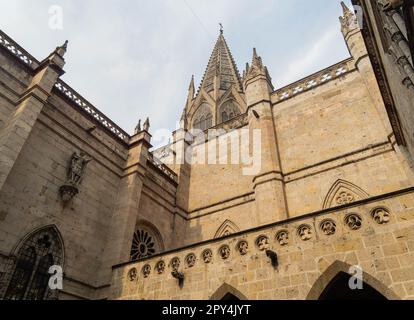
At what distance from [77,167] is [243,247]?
6740mm

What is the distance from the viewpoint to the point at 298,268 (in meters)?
5.78

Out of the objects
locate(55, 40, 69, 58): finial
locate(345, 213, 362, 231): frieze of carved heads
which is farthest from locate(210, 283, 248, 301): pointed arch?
locate(55, 40, 69, 58): finial

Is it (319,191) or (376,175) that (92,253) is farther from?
(376,175)

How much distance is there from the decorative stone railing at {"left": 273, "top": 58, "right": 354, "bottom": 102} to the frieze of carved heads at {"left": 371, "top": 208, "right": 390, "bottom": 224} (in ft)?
32.7

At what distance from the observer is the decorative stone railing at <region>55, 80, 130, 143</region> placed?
1157 cm

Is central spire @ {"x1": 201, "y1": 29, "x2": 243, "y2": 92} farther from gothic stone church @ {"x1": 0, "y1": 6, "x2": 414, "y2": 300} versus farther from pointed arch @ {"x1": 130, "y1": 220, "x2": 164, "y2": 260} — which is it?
pointed arch @ {"x1": 130, "y1": 220, "x2": 164, "y2": 260}

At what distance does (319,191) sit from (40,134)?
10.0 m

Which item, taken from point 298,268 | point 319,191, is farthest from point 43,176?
point 319,191

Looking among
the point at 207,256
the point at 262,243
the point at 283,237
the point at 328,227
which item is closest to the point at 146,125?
the point at 207,256

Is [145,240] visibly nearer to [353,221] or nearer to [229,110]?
[353,221]

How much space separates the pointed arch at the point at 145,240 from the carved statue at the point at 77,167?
328 centimetres

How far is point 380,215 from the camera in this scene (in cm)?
553

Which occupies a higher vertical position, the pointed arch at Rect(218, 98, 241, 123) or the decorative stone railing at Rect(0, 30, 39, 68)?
the pointed arch at Rect(218, 98, 241, 123)
